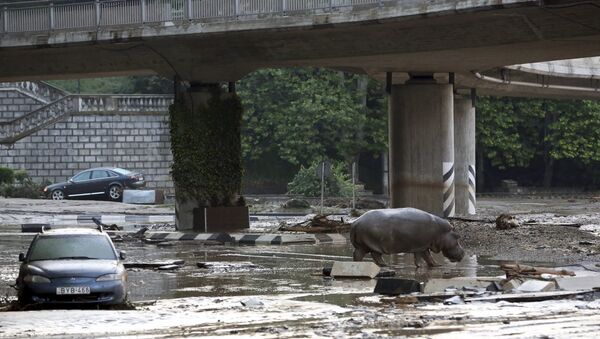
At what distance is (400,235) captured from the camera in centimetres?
2686

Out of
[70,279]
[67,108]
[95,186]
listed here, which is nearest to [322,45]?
[70,279]

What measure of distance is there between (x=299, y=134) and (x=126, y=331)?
57956 millimetres

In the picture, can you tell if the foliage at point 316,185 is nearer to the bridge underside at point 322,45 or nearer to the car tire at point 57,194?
the car tire at point 57,194

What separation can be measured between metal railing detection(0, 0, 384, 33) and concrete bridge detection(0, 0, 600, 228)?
3 cm

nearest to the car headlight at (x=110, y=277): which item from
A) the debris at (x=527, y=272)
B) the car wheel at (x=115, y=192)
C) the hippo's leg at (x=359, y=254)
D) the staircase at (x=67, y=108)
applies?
the debris at (x=527, y=272)

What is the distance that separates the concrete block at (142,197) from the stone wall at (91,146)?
37.3ft

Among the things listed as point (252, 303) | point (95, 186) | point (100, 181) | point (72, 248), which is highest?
point (100, 181)

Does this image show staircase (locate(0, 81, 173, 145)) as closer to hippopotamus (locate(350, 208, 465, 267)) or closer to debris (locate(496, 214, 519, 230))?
debris (locate(496, 214, 519, 230))

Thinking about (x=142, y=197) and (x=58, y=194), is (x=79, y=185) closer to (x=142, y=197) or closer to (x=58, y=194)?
(x=58, y=194)

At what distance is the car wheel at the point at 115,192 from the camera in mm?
66588

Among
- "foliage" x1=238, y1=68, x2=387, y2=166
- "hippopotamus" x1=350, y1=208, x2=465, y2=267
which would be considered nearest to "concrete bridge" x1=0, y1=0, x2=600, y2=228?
"hippopotamus" x1=350, y1=208, x2=465, y2=267

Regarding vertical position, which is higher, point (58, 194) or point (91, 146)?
point (91, 146)

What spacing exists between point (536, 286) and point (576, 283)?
0.68 m

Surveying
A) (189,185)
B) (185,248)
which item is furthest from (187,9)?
(185,248)
